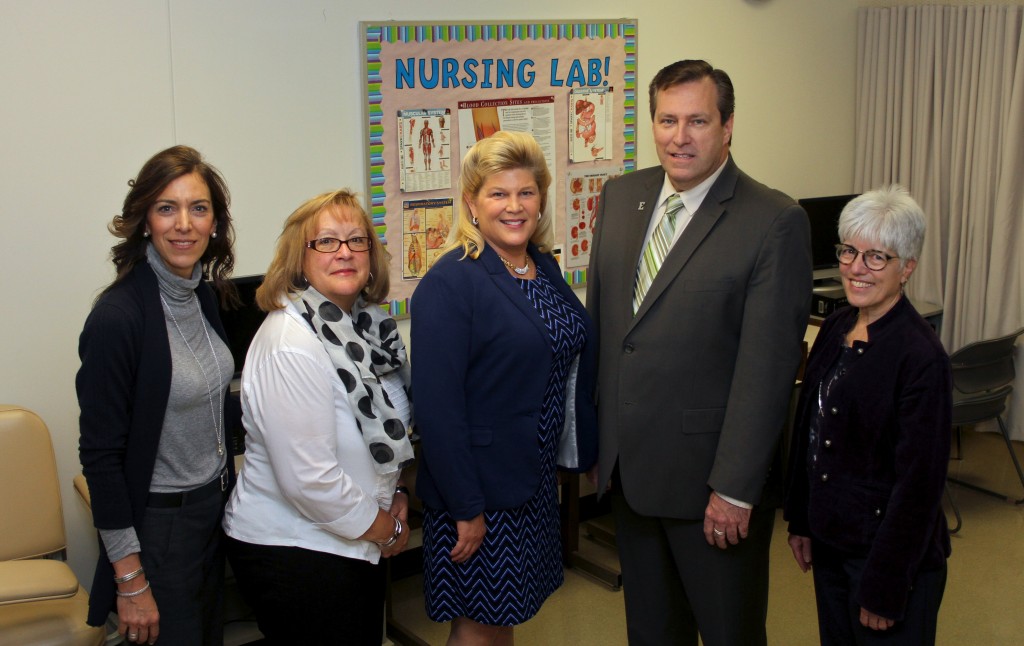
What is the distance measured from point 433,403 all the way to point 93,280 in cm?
137

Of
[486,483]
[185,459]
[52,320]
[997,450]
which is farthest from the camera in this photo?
[997,450]

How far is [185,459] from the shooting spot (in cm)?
202

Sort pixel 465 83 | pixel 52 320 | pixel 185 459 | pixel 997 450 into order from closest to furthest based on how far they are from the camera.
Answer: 1. pixel 185 459
2. pixel 52 320
3. pixel 465 83
4. pixel 997 450

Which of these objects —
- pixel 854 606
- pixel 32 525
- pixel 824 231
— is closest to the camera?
pixel 854 606

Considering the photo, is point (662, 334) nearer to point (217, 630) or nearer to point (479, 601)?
point (479, 601)

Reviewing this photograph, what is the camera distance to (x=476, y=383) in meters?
2.12

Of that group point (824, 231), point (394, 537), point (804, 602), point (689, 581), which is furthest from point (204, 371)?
point (824, 231)

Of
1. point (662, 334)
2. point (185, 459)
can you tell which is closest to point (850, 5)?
point (662, 334)

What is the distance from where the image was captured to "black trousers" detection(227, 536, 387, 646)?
196 cm

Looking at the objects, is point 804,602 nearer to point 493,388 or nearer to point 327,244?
point 493,388

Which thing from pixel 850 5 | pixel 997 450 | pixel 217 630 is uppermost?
pixel 850 5

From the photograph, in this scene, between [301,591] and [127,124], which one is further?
[127,124]

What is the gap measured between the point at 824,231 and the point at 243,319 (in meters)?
3.20

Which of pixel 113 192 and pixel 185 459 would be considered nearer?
pixel 185 459
